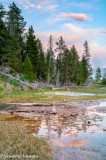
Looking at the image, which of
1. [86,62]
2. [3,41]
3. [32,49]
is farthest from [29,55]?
[86,62]

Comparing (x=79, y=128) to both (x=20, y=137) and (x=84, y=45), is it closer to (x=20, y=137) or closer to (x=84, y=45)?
(x=20, y=137)

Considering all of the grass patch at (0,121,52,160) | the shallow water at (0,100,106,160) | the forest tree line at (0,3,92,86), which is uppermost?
the forest tree line at (0,3,92,86)

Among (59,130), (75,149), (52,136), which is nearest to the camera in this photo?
(75,149)

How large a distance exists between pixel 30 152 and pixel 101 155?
2.59 meters

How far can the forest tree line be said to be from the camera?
1350 inches

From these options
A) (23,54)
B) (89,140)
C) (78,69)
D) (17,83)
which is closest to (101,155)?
(89,140)

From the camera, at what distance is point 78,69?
197ft

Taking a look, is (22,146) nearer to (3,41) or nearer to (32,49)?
(3,41)

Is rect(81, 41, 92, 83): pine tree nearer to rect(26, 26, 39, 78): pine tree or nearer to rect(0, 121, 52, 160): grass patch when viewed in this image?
rect(26, 26, 39, 78): pine tree

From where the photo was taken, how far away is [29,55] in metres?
45.4

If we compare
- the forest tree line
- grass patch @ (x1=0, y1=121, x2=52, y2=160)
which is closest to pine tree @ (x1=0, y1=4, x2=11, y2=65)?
the forest tree line

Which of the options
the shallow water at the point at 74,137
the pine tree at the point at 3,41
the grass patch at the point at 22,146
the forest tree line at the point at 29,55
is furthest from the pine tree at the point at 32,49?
the grass patch at the point at 22,146

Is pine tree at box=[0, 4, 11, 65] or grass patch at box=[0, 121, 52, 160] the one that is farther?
pine tree at box=[0, 4, 11, 65]

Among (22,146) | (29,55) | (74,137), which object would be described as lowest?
(74,137)
